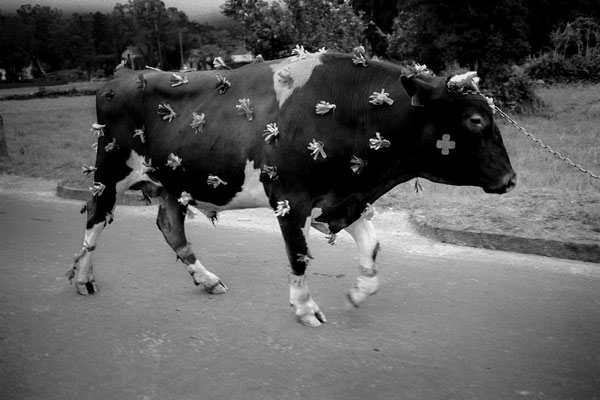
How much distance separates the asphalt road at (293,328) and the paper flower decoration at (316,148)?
1.17 m

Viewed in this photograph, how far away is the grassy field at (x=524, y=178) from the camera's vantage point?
5.97 metres

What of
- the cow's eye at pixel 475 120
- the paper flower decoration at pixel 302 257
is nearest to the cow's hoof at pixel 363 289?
the paper flower decoration at pixel 302 257

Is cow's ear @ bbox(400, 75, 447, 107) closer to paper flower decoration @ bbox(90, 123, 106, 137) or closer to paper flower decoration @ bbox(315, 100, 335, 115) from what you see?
paper flower decoration @ bbox(315, 100, 335, 115)

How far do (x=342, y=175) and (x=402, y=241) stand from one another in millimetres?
2477

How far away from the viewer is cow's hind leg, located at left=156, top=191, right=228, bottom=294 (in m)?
4.74

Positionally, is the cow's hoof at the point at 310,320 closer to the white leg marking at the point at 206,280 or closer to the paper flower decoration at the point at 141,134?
the white leg marking at the point at 206,280

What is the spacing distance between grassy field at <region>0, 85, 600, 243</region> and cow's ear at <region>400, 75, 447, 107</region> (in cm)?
264

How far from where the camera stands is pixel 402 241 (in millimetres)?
6102

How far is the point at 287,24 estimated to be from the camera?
1394 centimetres

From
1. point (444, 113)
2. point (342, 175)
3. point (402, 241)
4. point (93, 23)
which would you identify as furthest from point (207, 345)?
point (93, 23)

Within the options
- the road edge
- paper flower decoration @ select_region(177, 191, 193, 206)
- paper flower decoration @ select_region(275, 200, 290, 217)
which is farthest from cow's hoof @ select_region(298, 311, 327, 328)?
the road edge

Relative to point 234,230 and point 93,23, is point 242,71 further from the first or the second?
point 93,23

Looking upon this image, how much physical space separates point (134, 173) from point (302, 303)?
1.75m

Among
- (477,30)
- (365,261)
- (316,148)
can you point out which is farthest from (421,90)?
(477,30)
